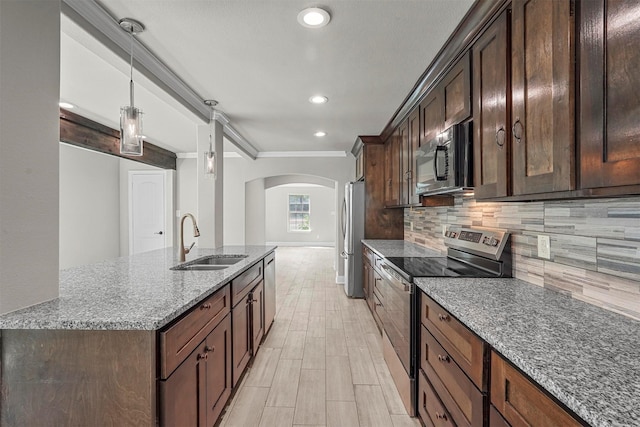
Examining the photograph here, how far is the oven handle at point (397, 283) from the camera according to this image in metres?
2.08

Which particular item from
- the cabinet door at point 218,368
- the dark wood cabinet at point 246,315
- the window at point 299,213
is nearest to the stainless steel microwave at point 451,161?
the dark wood cabinet at point 246,315

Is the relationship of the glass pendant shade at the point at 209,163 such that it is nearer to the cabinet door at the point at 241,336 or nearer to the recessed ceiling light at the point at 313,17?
the cabinet door at the point at 241,336

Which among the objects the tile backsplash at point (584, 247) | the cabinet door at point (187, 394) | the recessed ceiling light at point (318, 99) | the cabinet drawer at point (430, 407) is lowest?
the cabinet drawer at point (430, 407)

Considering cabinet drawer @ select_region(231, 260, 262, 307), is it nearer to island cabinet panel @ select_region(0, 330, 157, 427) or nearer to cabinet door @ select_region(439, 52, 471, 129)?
island cabinet panel @ select_region(0, 330, 157, 427)

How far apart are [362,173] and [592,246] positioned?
3.80 m

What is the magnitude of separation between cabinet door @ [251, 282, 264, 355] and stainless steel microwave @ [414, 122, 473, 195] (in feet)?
5.55

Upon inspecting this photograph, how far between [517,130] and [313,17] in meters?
1.23

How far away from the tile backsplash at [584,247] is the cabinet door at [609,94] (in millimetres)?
395

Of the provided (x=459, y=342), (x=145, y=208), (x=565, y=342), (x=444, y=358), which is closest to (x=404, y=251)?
(x=444, y=358)

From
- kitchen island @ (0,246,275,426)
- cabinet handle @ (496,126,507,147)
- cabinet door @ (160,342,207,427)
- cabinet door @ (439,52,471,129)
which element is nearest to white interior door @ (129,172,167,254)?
cabinet door @ (160,342,207,427)

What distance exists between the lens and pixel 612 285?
4.40 feet

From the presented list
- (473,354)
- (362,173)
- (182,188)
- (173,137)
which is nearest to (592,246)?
(473,354)

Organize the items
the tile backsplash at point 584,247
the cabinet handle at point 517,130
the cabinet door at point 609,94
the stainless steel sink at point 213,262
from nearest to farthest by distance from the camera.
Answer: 1. the cabinet door at point 609,94
2. the tile backsplash at point 584,247
3. the cabinet handle at point 517,130
4. the stainless steel sink at point 213,262

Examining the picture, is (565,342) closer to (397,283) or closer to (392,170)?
(397,283)
